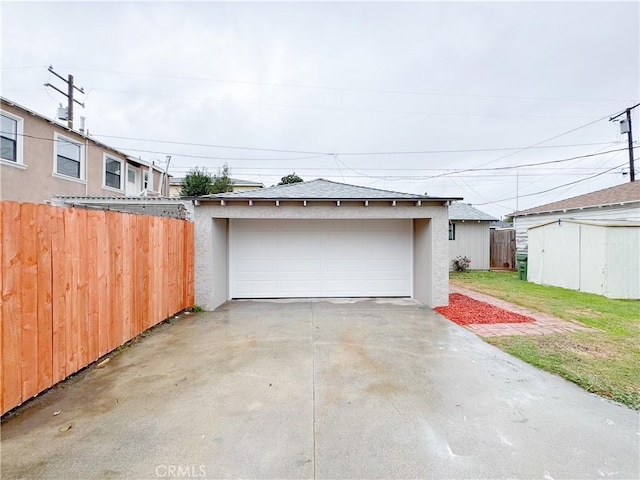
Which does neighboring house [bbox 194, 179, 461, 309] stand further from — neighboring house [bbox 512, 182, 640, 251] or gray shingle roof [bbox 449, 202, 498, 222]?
gray shingle roof [bbox 449, 202, 498, 222]

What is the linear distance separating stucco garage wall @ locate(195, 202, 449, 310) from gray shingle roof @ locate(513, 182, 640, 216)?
26.0 ft

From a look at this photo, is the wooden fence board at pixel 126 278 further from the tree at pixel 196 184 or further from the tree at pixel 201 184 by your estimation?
the tree at pixel 196 184

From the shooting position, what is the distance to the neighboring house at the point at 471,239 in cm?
1652

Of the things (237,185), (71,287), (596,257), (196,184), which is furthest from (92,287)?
(237,185)

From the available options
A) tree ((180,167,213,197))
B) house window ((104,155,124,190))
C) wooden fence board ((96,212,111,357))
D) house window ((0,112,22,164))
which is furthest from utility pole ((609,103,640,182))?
house window ((0,112,22,164))

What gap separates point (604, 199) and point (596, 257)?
4438 millimetres

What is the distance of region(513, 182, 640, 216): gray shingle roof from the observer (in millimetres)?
10787

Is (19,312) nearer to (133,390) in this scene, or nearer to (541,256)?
(133,390)

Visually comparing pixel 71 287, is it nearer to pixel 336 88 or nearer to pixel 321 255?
pixel 321 255

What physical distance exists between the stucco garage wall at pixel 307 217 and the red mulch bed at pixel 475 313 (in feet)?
1.37

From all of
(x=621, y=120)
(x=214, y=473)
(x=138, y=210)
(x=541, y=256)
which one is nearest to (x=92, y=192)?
(x=138, y=210)

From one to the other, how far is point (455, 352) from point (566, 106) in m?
15.4

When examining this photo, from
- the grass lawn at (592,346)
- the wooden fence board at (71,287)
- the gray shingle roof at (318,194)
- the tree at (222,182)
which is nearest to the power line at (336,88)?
the gray shingle roof at (318,194)

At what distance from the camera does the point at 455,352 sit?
15.0ft
